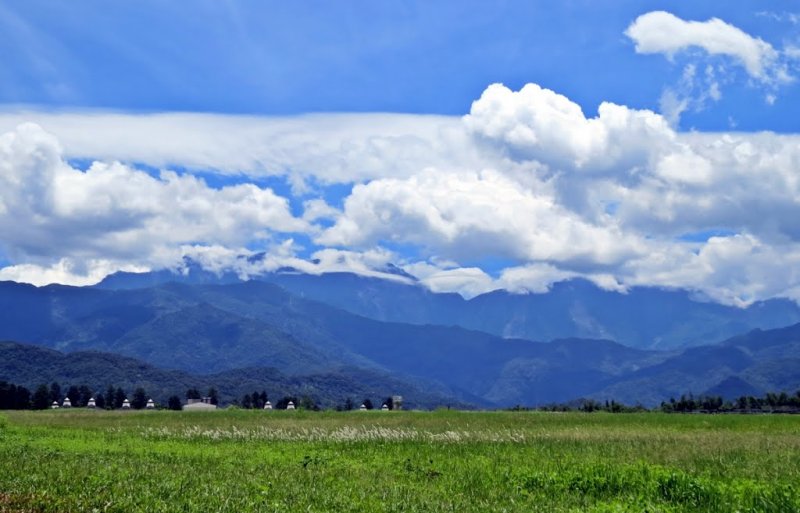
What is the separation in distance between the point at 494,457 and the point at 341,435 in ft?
60.8

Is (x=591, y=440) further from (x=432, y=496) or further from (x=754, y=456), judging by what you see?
(x=432, y=496)

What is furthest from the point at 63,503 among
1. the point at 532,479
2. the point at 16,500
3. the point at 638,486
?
the point at 638,486

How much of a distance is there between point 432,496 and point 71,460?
14.9m

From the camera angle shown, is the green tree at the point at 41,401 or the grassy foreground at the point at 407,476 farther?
the green tree at the point at 41,401

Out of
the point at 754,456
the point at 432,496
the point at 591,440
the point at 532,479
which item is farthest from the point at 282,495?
the point at 591,440

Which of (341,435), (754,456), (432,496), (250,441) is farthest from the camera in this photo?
(341,435)

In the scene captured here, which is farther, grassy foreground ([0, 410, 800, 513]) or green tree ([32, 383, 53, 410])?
green tree ([32, 383, 53, 410])

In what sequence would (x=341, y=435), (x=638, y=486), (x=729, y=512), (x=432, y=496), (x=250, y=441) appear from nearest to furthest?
(x=729, y=512) < (x=432, y=496) < (x=638, y=486) < (x=250, y=441) < (x=341, y=435)

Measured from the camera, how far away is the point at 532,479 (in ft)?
88.1

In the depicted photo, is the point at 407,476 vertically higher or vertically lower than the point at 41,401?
lower

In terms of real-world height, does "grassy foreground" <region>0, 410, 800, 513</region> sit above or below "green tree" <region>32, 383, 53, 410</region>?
below

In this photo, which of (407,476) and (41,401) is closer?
(407,476)

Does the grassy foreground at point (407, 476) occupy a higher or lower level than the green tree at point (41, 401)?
lower

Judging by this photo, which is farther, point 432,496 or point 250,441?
point 250,441
